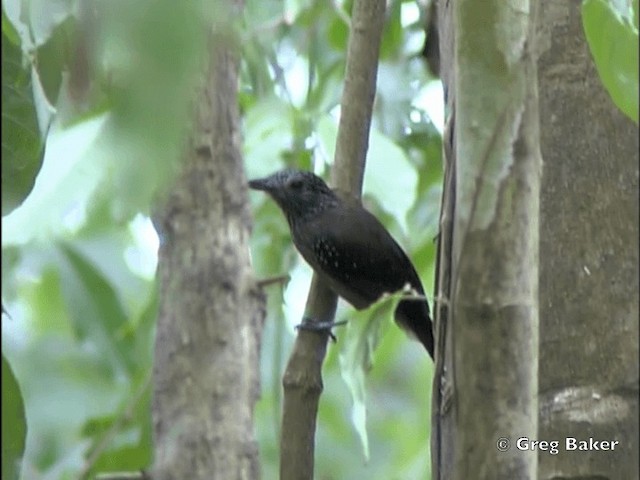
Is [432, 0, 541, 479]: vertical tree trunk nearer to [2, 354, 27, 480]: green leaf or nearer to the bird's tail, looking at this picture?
[2, 354, 27, 480]: green leaf

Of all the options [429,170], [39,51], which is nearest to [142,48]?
[39,51]

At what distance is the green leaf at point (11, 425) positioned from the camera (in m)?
0.48

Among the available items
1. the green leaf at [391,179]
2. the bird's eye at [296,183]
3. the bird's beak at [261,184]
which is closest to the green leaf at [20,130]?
the green leaf at [391,179]

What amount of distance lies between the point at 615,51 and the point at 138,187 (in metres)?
0.35

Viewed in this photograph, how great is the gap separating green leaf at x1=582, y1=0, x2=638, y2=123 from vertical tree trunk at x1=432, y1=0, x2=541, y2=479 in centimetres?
10

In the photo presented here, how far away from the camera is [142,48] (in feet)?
1.22

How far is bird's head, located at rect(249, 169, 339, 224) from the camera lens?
2.24 metres

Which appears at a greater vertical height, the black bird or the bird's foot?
the black bird


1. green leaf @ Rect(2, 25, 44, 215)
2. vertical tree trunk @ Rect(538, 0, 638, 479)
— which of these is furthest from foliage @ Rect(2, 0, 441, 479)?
vertical tree trunk @ Rect(538, 0, 638, 479)

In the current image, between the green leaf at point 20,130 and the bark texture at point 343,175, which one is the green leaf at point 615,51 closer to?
the green leaf at point 20,130

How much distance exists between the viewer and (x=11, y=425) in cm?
54

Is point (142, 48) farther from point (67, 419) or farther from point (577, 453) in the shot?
point (67, 419)

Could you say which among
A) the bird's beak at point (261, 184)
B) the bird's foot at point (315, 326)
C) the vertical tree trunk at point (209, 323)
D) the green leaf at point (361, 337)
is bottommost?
the green leaf at point (361, 337)

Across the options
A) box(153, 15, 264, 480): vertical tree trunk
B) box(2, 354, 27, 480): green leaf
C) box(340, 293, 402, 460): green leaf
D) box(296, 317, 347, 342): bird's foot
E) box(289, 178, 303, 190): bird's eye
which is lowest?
box(2, 354, 27, 480): green leaf
